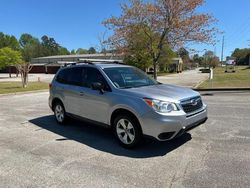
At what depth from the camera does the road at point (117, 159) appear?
381 centimetres

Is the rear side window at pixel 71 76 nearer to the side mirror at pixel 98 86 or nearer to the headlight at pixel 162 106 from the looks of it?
the side mirror at pixel 98 86

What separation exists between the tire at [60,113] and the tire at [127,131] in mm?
2296

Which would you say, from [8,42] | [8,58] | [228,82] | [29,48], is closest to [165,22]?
[228,82]

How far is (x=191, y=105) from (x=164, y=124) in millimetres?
815

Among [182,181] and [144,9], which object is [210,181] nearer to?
[182,181]

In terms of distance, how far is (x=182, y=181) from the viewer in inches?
147

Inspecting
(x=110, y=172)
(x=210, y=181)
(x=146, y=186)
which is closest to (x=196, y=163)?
(x=210, y=181)

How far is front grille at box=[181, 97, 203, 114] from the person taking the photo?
485 cm

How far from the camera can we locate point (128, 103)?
4988 millimetres

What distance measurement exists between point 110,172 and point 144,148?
1.24 m

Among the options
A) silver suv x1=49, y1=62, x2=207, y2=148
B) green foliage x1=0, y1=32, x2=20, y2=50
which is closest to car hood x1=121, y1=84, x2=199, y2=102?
Result: silver suv x1=49, y1=62, x2=207, y2=148

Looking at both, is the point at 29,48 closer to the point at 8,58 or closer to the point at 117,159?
the point at 8,58

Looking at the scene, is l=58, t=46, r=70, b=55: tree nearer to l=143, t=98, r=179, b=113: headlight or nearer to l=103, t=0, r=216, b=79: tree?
l=103, t=0, r=216, b=79: tree

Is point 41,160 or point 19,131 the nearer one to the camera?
point 41,160
